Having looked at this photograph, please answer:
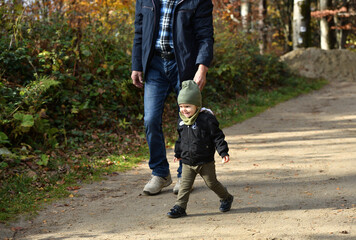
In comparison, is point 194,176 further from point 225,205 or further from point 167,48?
point 167,48

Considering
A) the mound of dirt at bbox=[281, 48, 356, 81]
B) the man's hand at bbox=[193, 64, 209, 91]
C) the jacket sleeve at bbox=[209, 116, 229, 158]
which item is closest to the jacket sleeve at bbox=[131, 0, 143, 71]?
the man's hand at bbox=[193, 64, 209, 91]

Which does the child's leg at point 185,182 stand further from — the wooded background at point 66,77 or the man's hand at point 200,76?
the wooded background at point 66,77

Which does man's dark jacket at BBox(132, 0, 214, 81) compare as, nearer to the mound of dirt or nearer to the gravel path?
the gravel path

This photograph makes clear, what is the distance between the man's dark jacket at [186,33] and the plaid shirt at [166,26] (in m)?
0.05

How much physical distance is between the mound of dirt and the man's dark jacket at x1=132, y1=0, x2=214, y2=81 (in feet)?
41.6

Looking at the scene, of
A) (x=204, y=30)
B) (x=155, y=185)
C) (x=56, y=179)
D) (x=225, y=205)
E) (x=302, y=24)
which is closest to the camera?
(x=225, y=205)

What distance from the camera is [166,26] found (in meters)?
4.73

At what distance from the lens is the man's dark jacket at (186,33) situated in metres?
4.63

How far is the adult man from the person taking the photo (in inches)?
183

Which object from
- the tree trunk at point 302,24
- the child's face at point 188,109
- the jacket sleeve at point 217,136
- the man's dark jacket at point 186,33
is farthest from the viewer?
the tree trunk at point 302,24

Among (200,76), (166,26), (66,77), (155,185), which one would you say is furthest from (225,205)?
(66,77)

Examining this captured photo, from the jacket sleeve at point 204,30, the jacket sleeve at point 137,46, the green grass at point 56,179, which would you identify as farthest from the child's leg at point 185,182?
the green grass at point 56,179

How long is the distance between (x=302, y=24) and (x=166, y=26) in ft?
47.9

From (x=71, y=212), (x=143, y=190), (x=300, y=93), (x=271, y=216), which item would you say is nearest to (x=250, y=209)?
(x=271, y=216)
